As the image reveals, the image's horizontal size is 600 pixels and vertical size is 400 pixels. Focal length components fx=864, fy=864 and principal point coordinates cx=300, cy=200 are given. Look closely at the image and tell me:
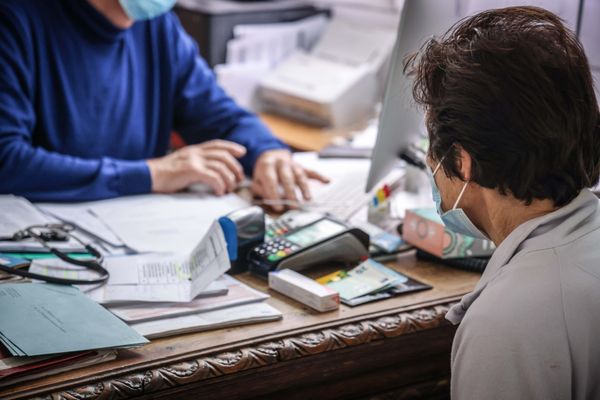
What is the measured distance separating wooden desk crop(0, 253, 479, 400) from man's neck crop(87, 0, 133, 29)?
0.81 metres

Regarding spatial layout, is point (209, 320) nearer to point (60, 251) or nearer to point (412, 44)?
point (60, 251)

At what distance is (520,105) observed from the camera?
40.6 inches

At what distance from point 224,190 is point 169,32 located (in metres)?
0.52

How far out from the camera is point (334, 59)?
2977 mm

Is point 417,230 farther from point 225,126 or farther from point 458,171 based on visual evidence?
point 225,126

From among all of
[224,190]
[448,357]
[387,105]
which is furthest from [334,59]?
[448,357]

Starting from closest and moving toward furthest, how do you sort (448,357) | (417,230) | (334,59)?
(448,357)
(417,230)
(334,59)

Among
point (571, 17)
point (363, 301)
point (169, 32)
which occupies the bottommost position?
point (363, 301)

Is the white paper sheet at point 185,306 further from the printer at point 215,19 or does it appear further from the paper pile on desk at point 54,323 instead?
the printer at point 215,19

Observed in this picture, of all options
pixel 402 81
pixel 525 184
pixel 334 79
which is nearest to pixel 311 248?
Result: pixel 402 81

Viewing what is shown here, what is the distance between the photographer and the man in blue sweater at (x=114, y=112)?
182 cm

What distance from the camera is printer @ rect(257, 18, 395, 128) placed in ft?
9.10

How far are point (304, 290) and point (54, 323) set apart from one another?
0.39 metres

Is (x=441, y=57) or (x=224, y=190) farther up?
(x=441, y=57)
